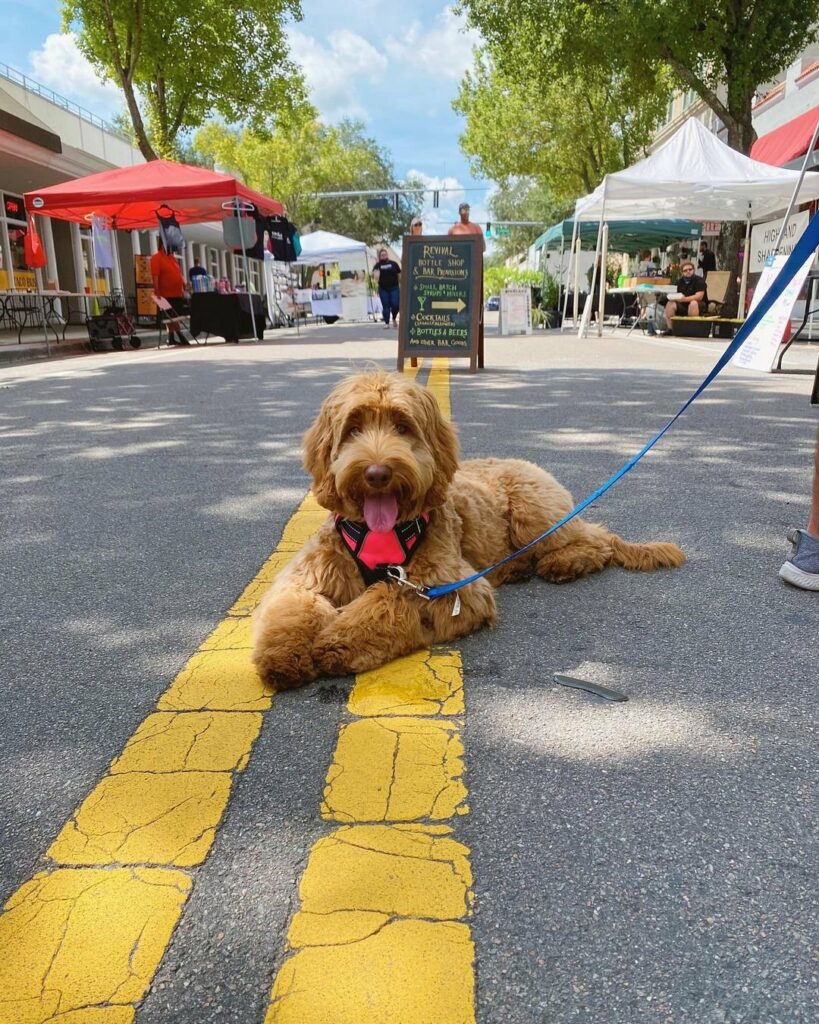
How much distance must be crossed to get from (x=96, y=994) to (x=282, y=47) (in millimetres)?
30758

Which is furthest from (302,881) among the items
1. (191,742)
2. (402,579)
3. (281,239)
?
(281,239)

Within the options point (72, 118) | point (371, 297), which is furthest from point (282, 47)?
point (371, 297)

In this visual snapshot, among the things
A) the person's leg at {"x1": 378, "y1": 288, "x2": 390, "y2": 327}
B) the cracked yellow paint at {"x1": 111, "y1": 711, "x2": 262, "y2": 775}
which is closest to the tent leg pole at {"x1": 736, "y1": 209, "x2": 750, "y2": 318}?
the person's leg at {"x1": 378, "y1": 288, "x2": 390, "y2": 327}

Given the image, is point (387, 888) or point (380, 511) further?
point (380, 511)

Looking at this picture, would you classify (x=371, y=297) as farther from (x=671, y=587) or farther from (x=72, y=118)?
(x=671, y=587)

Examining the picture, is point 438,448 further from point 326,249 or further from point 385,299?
point 326,249

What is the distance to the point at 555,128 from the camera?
37500mm

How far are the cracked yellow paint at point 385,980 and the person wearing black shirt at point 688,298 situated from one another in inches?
747

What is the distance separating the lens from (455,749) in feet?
7.06

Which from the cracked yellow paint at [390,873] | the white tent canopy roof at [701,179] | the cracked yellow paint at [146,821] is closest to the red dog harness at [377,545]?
the cracked yellow paint at [146,821]

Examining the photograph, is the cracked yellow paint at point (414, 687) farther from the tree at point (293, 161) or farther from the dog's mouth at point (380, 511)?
the tree at point (293, 161)

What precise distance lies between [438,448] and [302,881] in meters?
1.62

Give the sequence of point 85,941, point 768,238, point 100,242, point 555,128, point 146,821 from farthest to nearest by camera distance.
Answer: point 555,128
point 100,242
point 768,238
point 146,821
point 85,941

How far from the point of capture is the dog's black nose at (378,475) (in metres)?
2.60
